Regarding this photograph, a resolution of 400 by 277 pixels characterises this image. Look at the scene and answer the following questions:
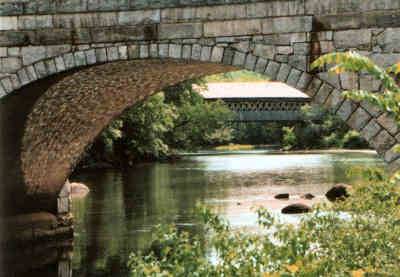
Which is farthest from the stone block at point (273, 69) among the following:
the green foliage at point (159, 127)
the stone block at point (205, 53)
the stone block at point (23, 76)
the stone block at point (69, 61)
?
the green foliage at point (159, 127)

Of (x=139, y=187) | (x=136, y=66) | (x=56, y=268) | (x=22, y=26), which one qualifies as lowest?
(x=139, y=187)

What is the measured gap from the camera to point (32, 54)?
375 inches

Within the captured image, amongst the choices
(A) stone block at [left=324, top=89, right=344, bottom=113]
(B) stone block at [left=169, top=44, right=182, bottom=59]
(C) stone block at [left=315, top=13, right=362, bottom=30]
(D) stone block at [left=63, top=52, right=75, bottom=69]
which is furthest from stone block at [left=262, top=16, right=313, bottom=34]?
(D) stone block at [left=63, top=52, right=75, bottom=69]

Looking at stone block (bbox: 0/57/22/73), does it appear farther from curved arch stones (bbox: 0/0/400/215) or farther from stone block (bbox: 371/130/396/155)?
stone block (bbox: 371/130/396/155)

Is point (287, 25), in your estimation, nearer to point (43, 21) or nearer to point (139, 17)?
point (139, 17)

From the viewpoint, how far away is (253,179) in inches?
862

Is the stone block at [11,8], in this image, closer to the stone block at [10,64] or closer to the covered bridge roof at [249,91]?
the stone block at [10,64]

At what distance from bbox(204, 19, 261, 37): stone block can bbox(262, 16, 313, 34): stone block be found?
11 cm

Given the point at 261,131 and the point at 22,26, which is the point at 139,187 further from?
the point at 261,131

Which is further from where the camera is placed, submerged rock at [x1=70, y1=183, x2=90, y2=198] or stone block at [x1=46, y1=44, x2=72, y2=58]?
submerged rock at [x1=70, y1=183, x2=90, y2=198]

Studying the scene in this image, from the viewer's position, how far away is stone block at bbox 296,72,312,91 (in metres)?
8.43

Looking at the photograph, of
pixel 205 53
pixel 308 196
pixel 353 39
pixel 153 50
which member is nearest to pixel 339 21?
pixel 353 39

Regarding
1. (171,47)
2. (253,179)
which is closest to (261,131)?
(253,179)

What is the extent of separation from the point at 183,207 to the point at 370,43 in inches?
326
